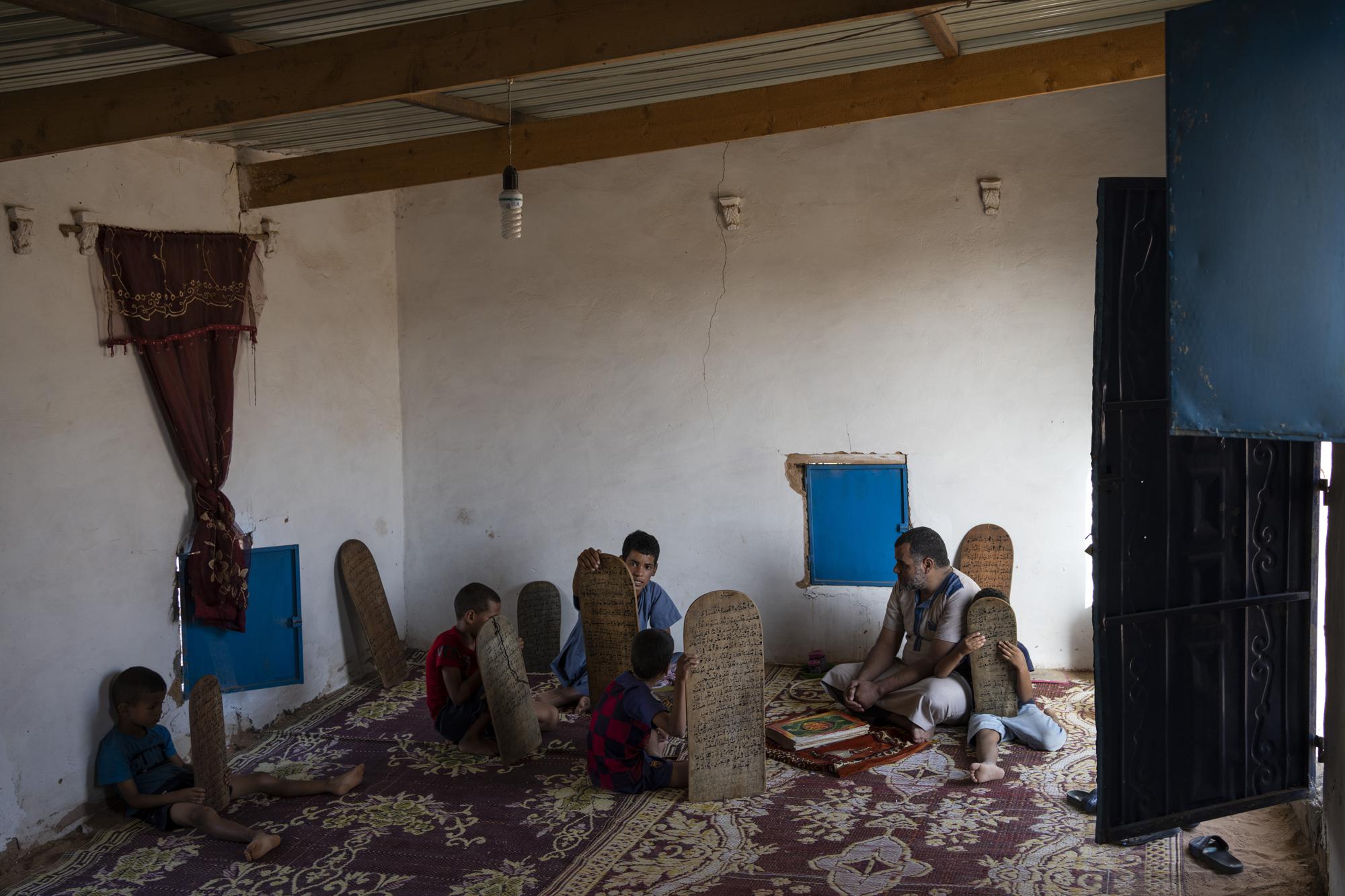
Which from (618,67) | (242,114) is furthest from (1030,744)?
(242,114)

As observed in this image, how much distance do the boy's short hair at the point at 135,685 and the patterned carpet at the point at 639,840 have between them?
1.79ft

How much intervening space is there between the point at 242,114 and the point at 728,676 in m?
2.83

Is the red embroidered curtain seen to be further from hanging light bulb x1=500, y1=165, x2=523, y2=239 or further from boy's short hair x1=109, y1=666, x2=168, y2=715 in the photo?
hanging light bulb x1=500, y1=165, x2=523, y2=239

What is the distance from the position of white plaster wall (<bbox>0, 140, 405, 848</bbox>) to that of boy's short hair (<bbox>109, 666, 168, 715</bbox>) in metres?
0.14

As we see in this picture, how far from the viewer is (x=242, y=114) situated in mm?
3830

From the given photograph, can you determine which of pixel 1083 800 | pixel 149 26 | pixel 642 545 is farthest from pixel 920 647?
pixel 149 26

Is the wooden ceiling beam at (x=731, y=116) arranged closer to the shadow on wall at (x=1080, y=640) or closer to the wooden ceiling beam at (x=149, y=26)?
the wooden ceiling beam at (x=149, y=26)

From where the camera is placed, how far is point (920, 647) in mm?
5578

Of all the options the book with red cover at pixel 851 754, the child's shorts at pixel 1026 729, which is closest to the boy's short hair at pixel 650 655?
the book with red cover at pixel 851 754

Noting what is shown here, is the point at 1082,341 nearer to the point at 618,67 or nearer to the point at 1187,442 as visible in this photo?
the point at 1187,442

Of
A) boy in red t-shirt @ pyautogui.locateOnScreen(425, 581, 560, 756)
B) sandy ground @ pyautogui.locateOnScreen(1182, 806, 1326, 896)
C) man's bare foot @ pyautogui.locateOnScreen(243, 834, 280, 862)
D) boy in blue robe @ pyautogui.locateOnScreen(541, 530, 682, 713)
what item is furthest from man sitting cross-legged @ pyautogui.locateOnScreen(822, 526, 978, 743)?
man's bare foot @ pyautogui.locateOnScreen(243, 834, 280, 862)

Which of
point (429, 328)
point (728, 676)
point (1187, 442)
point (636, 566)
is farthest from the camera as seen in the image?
point (429, 328)

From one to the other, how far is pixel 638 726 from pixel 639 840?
1.64 feet

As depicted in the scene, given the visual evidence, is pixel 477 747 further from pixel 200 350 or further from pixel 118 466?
pixel 200 350
